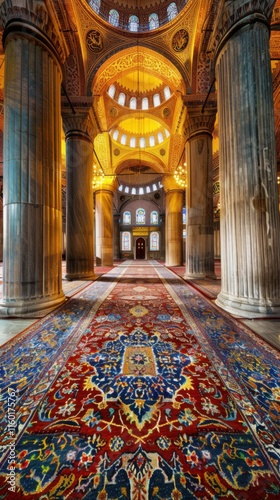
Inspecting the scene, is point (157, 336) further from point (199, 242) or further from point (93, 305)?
point (199, 242)

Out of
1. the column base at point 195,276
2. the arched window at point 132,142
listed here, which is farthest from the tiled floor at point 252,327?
the arched window at point 132,142

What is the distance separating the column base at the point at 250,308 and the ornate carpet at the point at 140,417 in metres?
0.77

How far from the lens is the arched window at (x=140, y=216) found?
27672 mm

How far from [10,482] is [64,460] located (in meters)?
0.24

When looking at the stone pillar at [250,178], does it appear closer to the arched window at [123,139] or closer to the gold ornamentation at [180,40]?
A: the gold ornamentation at [180,40]

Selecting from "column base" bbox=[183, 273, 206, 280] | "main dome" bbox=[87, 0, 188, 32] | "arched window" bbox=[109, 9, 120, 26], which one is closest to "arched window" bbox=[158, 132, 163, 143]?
"main dome" bbox=[87, 0, 188, 32]

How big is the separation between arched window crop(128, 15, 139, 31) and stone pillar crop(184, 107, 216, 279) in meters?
5.00

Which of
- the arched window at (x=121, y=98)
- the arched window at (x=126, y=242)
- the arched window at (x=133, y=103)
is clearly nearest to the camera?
the arched window at (x=121, y=98)

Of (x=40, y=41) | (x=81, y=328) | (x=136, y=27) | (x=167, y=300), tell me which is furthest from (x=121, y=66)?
(x=81, y=328)

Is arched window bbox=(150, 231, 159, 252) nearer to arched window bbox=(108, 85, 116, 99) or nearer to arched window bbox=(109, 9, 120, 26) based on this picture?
arched window bbox=(108, 85, 116, 99)

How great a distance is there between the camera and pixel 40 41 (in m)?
3.77

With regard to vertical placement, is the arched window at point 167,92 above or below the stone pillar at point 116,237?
above

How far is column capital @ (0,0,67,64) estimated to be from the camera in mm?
3561

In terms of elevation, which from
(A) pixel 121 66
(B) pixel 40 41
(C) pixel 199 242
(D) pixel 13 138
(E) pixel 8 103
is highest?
(A) pixel 121 66
